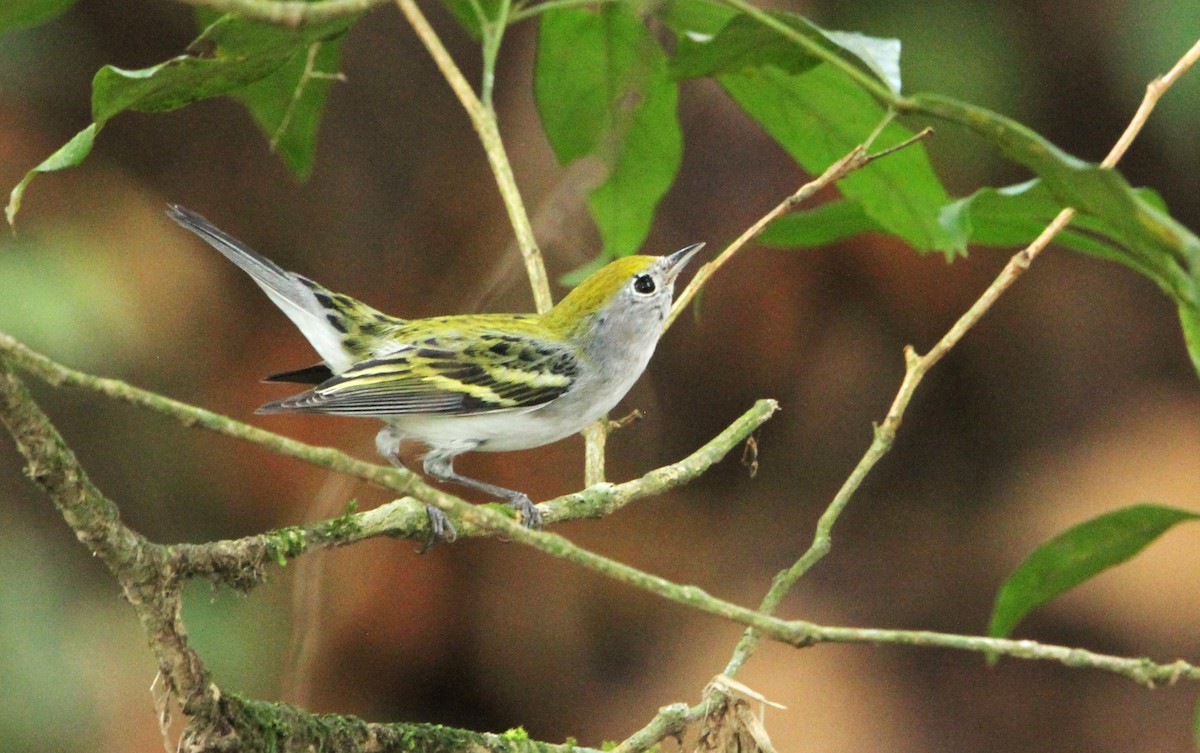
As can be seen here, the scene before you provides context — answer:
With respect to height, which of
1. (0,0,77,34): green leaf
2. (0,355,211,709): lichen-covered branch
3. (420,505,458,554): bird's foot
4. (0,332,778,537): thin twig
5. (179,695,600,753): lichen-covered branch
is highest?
(0,0,77,34): green leaf

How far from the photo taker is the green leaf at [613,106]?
2.61 m

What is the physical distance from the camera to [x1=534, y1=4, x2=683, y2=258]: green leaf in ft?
8.57

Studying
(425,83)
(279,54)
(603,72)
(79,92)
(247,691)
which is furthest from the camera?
(425,83)

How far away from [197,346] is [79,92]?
993 millimetres

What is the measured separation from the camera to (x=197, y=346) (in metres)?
4.50

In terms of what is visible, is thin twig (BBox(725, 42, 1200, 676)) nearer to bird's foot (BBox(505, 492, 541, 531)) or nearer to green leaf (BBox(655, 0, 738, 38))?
bird's foot (BBox(505, 492, 541, 531))

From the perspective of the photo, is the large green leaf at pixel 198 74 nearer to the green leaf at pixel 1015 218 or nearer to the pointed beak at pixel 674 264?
the green leaf at pixel 1015 218

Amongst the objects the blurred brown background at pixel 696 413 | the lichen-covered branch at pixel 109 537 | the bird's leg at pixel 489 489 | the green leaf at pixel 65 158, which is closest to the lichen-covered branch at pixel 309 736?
the lichen-covered branch at pixel 109 537

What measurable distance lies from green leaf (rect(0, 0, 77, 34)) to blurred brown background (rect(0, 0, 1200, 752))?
2.43m

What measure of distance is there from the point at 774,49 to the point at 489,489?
46.3 inches

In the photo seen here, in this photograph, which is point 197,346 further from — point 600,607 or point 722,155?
point 722,155

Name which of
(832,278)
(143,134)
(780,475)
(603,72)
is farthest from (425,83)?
(603,72)

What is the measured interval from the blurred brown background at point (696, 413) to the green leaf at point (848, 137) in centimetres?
194

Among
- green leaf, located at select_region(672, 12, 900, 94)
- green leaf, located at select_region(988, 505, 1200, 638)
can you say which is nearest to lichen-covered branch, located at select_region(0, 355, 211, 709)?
green leaf, located at select_region(672, 12, 900, 94)
